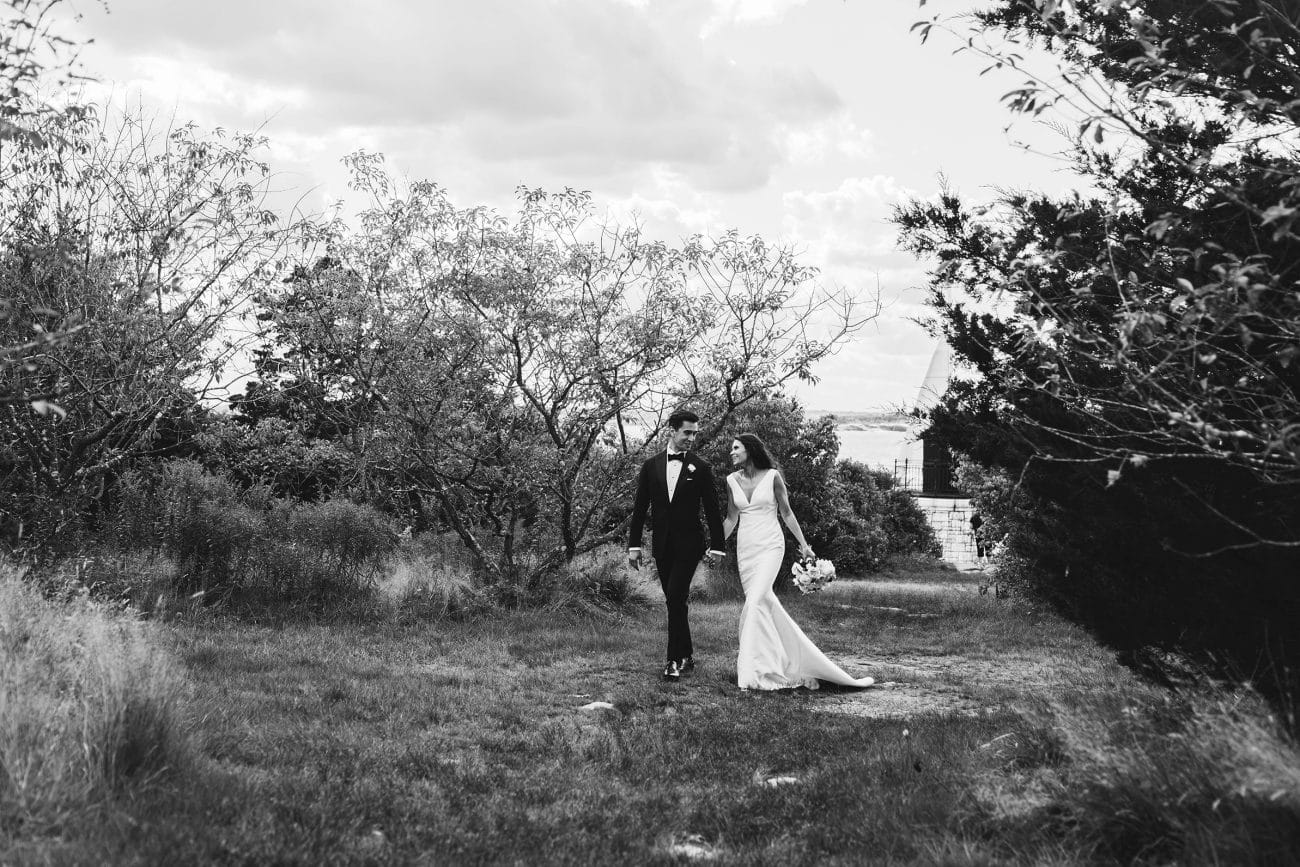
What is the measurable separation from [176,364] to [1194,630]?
980 centimetres

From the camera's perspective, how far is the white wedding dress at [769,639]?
8.38 meters

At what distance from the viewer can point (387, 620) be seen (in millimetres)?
10766

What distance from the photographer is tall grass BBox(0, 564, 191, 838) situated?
12.8 feet

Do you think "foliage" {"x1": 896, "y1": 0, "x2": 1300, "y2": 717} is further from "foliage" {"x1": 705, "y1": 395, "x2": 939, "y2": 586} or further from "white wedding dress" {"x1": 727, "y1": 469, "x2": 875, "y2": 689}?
"foliage" {"x1": 705, "y1": 395, "x2": 939, "y2": 586}

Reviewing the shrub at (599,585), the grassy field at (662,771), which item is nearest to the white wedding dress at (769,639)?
the grassy field at (662,771)

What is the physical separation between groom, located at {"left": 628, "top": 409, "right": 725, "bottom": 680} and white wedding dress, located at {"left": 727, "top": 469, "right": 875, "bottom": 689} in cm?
50

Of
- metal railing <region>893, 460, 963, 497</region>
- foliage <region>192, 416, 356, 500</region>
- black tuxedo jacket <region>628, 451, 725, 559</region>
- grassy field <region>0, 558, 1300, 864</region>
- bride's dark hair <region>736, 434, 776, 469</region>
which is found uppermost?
metal railing <region>893, 460, 963, 497</region>

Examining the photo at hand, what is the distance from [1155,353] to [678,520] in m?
4.76

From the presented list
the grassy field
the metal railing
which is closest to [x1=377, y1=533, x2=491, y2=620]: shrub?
the grassy field

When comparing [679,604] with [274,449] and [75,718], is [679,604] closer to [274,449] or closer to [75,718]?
[75,718]

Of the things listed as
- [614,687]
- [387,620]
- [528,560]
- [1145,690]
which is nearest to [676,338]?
[528,560]

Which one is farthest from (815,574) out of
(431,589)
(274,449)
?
(274,449)

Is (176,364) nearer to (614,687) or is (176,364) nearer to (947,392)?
(614,687)

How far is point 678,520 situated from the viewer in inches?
360
